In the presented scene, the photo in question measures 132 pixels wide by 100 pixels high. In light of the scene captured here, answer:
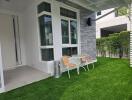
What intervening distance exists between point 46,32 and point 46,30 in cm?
8

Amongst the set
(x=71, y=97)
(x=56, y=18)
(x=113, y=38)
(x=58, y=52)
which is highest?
(x=56, y=18)

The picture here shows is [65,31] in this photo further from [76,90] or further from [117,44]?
[117,44]

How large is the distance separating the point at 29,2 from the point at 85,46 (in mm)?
3909

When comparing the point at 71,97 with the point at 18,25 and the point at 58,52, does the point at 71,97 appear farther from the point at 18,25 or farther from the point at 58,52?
the point at 18,25

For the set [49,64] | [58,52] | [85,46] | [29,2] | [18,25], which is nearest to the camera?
[49,64]

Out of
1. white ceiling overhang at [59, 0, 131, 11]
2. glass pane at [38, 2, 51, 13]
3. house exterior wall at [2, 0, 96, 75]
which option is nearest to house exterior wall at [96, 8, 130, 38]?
white ceiling overhang at [59, 0, 131, 11]

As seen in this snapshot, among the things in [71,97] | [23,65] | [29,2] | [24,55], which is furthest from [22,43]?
[71,97]

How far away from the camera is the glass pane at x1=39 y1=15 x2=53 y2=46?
6039mm

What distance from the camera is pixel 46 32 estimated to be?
607 centimetres

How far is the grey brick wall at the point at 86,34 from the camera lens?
8.23 m

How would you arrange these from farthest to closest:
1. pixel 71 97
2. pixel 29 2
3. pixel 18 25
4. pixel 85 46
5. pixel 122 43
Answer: pixel 122 43 < pixel 85 46 < pixel 18 25 < pixel 29 2 < pixel 71 97

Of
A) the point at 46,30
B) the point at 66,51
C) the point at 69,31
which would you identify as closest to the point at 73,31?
the point at 69,31

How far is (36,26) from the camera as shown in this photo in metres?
6.45

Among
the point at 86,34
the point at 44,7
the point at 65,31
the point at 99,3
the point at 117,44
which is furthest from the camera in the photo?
the point at 117,44
